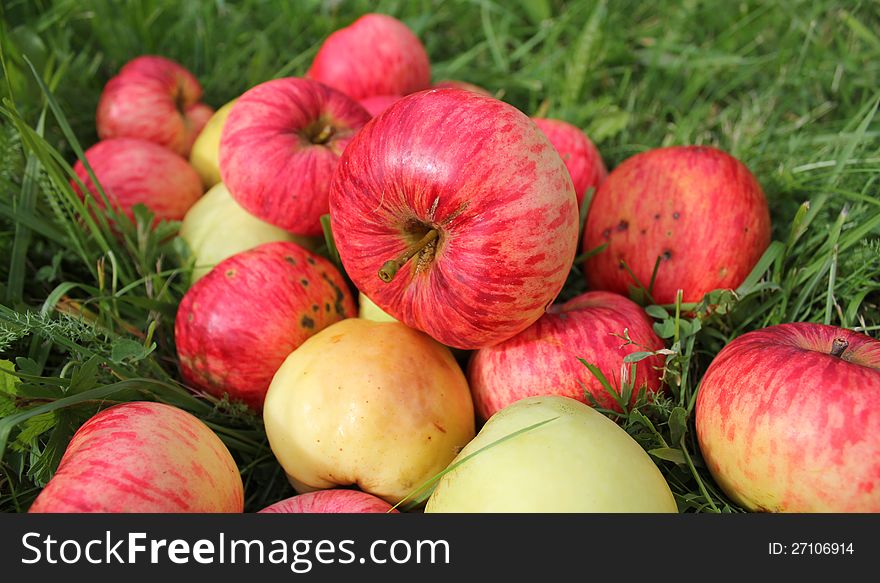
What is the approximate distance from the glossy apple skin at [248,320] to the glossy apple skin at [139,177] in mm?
534

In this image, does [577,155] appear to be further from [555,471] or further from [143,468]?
[143,468]

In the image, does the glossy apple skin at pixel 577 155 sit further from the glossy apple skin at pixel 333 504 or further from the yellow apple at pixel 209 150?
the glossy apple skin at pixel 333 504

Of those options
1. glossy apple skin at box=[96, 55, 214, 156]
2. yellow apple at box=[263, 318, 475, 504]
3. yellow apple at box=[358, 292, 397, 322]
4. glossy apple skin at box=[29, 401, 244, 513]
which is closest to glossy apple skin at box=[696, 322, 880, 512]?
yellow apple at box=[263, 318, 475, 504]

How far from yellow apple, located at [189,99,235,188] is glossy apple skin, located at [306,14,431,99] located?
1.32ft

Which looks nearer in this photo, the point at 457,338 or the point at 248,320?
the point at 457,338

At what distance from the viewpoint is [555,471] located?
135 centimetres

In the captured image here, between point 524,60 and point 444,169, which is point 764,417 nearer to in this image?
point 444,169

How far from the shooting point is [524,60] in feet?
10.6

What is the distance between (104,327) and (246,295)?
0.42m

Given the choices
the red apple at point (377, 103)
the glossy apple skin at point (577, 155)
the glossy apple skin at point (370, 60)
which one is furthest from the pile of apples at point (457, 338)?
the glossy apple skin at point (370, 60)

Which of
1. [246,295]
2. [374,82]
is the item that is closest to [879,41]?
[374,82]

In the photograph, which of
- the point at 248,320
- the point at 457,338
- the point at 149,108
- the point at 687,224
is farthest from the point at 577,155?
the point at 149,108

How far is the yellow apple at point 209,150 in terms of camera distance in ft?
8.09

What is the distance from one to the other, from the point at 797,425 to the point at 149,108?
2.21m
